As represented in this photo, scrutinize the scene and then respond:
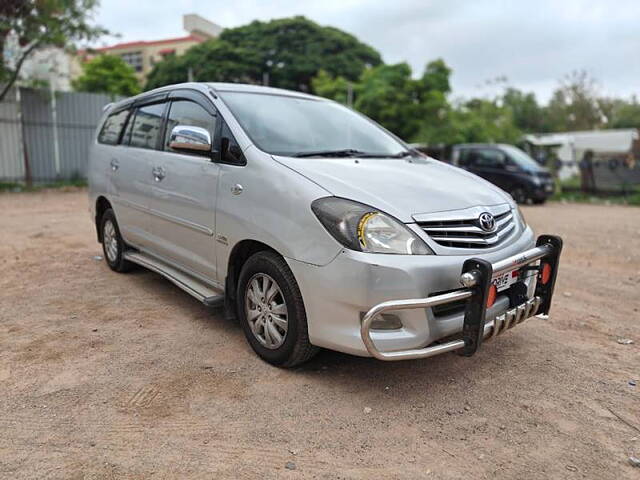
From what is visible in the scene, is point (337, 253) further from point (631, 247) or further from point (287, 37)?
point (287, 37)

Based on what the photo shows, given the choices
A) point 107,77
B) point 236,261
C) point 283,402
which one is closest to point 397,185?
point 236,261

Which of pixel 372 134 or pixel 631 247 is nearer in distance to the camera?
pixel 372 134

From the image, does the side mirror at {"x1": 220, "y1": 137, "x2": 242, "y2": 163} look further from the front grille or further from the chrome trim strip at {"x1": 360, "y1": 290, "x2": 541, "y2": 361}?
the chrome trim strip at {"x1": 360, "y1": 290, "x2": 541, "y2": 361}

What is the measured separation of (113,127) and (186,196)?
1.95m

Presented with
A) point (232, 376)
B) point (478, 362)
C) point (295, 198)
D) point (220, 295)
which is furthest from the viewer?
point (220, 295)

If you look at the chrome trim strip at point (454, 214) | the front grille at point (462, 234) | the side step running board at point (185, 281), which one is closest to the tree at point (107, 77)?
the side step running board at point (185, 281)

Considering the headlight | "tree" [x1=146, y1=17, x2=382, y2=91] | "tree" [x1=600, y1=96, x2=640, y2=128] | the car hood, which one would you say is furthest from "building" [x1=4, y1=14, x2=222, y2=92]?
"tree" [x1=600, y1=96, x2=640, y2=128]

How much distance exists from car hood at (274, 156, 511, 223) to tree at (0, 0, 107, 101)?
1247cm

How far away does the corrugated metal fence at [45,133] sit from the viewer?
44.5ft

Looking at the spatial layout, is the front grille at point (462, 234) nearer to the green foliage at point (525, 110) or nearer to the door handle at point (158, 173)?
the door handle at point (158, 173)

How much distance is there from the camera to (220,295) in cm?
344

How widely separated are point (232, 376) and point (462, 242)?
151cm

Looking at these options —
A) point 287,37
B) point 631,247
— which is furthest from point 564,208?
point 287,37

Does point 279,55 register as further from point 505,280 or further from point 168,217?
point 505,280
